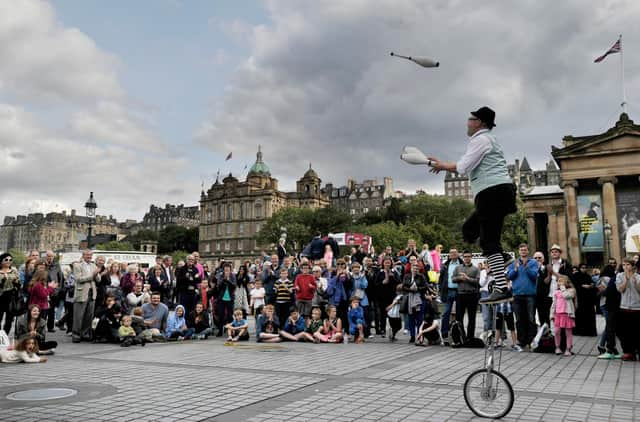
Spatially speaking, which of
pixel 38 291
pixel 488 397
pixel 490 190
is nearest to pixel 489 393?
pixel 488 397

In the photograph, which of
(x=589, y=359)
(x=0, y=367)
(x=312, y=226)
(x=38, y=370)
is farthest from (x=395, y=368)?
(x=312, y=226)

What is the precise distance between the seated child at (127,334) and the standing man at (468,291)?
8.69 m

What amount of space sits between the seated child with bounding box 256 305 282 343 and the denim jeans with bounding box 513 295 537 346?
6522 mm

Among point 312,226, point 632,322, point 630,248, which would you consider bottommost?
point 632,322

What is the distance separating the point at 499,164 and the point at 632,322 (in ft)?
26.0

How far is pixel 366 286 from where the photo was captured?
51.7ft

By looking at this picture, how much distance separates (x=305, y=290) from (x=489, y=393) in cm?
1019

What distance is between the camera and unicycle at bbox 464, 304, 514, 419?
5895 millimetres

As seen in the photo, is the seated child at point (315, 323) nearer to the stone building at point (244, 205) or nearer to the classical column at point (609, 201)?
the classical column at point (609, 201)

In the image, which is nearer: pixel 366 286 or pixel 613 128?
pixel 366 286

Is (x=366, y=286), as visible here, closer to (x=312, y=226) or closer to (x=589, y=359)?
(x=589, y=359)

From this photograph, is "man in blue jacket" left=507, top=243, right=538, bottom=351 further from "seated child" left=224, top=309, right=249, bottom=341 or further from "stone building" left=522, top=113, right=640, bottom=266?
"stone building" left=522, top=113, right=640, bottom=266

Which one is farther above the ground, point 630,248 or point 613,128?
point 613,128

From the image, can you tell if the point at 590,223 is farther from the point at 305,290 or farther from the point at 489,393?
the point at 489,393
